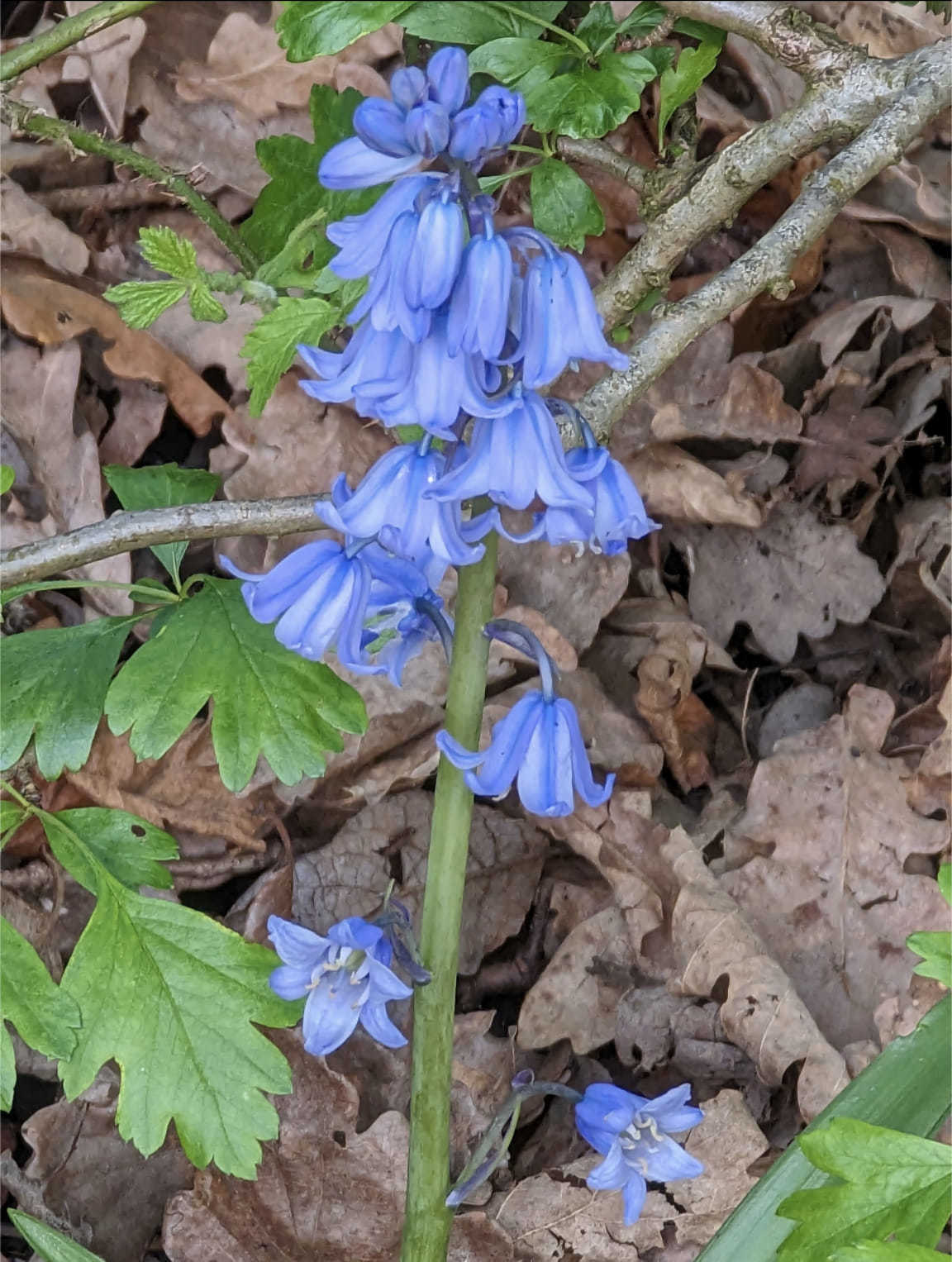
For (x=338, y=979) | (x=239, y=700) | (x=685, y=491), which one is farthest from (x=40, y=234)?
(x=338, y=979)

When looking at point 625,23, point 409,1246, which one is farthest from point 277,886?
point 625,23

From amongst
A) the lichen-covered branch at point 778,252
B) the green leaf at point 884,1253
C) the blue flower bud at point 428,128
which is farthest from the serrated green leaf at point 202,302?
the green leaf at point 884,1253

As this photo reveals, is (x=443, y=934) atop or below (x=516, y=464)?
below

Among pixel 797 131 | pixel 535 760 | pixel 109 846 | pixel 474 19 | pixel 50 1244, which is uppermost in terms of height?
pixel 474 19

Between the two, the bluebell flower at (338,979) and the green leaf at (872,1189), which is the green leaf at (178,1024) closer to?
the bluebell flower at (338,979)

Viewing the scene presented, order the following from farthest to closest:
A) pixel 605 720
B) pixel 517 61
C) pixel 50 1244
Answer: pixel 605 720
pixel 517 61
pixel 50 1244

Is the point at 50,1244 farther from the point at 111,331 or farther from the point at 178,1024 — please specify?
the point at 111,331

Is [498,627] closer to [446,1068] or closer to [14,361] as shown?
[446,1068]
